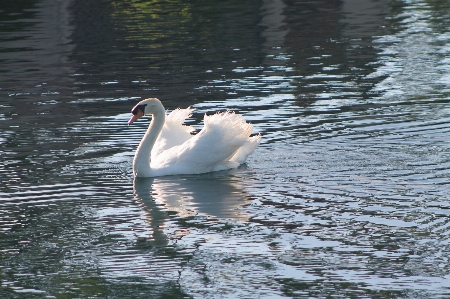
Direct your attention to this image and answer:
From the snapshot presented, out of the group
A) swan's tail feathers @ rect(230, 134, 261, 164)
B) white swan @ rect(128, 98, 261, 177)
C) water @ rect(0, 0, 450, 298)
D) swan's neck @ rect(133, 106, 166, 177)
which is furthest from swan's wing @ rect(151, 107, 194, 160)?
swan's tail feathers @ rect(230, 134, 261, 164)

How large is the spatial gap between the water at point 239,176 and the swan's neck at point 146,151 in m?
0.26

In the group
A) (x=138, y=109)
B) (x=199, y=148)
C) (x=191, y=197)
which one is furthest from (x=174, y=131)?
(x=191, y=197)

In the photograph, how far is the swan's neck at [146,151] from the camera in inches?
536

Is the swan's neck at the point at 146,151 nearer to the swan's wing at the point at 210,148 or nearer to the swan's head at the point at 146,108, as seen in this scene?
the swan's head at the point at 146,108

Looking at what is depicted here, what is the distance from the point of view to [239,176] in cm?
1366

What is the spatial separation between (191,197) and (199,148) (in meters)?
1.42

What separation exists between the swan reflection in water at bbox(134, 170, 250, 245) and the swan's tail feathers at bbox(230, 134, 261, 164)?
11.8 inches

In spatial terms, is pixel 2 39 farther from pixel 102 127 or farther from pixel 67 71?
pixel 102 127

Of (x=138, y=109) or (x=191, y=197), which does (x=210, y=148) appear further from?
(x=191, y=197)

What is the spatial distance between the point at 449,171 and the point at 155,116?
14.4 ft

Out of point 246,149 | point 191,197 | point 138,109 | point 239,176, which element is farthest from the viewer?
point 246,149

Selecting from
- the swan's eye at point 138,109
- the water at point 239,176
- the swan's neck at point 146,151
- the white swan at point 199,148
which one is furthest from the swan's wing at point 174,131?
the swan's eye at point 138,109

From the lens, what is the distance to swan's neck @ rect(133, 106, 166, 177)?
13.6m

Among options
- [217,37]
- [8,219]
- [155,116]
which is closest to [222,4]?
[217,37]
